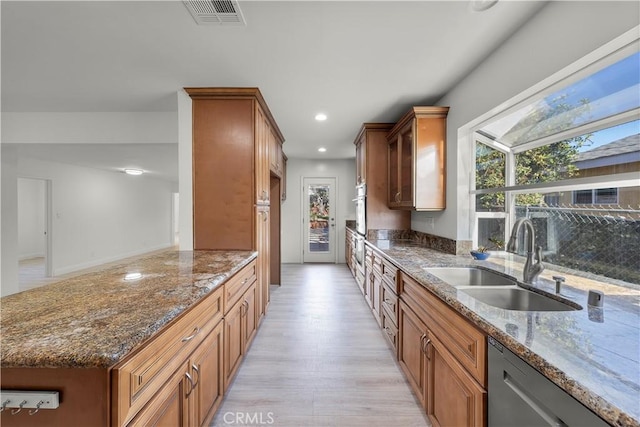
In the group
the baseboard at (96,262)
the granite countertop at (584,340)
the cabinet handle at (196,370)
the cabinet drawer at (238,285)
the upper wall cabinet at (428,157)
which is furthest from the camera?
the baseboard at (96,262)

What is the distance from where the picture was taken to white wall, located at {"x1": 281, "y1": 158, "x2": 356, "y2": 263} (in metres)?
6.06

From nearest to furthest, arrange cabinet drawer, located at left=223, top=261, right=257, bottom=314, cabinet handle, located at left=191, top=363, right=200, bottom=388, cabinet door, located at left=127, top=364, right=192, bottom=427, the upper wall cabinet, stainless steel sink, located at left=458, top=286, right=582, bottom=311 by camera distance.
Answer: cabinet door, located at left=127, top=364, right=192, bottom=427 < cabinet handle, located at left=191, top=363, right=200, bottom=388 < stainless steel sink, located at left=458, top=286, right=582, bottom=311 < cabinet drawer, located at left=223, top=261, right=257, bottom=314 < the upper wall cabinet

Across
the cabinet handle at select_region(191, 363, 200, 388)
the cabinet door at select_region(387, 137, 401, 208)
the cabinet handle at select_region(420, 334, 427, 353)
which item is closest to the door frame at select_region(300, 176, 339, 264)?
the cabinet door at select_region(387, 137, 401, 208)

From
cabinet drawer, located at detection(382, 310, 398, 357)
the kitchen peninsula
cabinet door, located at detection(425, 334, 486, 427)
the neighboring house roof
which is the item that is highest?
the neighboring house roof

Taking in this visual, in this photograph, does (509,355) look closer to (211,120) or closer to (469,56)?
(469,56)

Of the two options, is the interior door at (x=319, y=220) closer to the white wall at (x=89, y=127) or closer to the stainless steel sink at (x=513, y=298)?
the white wall at (x=89, y=127)

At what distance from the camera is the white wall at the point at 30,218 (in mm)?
6988

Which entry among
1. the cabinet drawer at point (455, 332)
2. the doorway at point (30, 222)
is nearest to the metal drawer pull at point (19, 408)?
the cabinet drawer at point (455, 332)

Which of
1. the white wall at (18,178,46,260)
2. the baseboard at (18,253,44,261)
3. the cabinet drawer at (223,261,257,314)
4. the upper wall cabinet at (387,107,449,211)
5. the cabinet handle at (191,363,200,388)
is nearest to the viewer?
the cabinet handle at (191,363,200,388)

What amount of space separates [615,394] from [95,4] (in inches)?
106

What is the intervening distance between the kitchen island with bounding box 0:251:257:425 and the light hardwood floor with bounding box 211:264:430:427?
81cm

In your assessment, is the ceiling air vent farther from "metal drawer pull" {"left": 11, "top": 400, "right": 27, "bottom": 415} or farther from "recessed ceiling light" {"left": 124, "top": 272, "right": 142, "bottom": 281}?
"metal drawer pull" {"left": 11, "top": 400, "right": 27, "bottom": 415}

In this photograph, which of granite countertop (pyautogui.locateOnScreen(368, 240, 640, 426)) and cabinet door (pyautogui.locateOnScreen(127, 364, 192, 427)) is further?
cabinet door (pyautogui.locateOnScreen(127, 364, 192, 427))

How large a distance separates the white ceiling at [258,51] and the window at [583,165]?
0.56 meters
